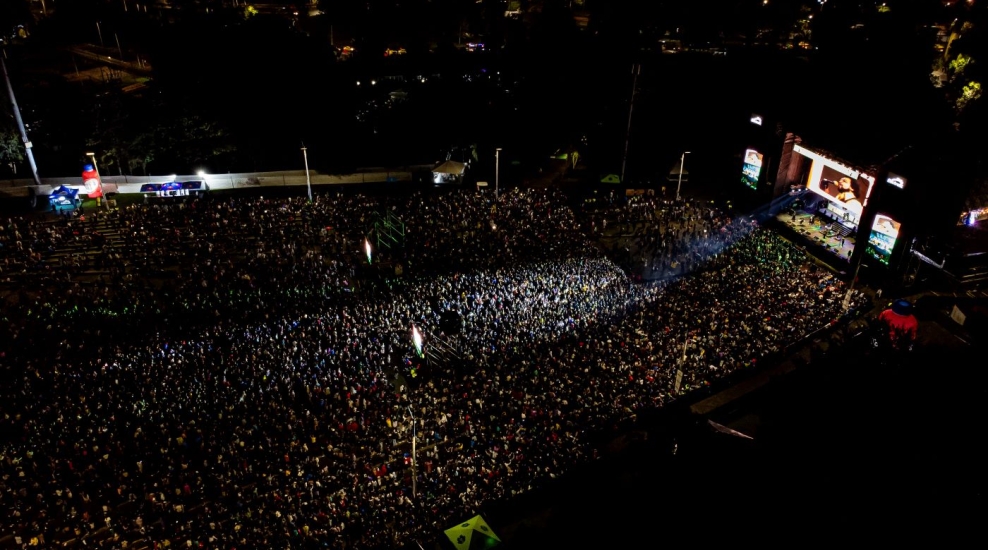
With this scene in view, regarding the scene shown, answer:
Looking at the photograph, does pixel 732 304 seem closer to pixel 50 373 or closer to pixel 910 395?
pixel 910 395

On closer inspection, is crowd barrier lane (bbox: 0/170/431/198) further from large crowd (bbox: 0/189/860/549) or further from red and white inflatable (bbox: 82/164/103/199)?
large crowd (bbox: 0/189/860/549)

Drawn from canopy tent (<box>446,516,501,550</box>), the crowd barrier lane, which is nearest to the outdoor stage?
the crowd barrier lane

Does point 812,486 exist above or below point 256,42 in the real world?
below

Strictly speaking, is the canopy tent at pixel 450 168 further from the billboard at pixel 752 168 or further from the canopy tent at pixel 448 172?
the billboard at pixel 752 168

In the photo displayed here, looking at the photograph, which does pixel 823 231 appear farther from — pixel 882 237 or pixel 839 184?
pixel 882 237

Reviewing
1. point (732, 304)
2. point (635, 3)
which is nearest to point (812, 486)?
point (732, 304)

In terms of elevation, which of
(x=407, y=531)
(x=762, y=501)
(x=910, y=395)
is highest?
(x=910, y=395)

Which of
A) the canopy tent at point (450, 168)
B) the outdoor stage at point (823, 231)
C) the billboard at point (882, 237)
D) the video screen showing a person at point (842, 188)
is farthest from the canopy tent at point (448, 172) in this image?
the billboard at point (882, 237)
